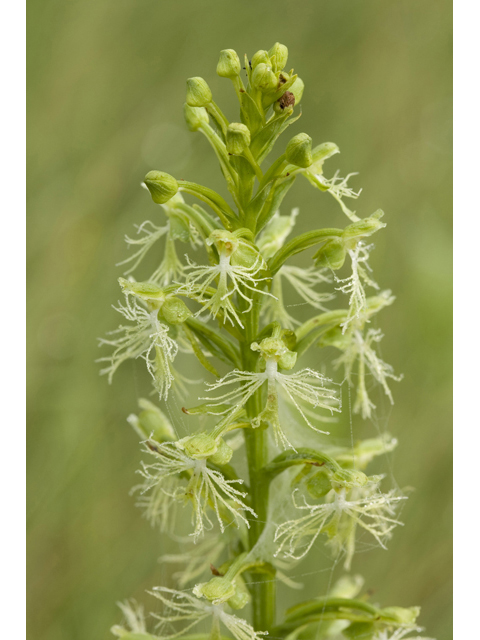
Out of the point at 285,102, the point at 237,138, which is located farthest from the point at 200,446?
the point at 285,102

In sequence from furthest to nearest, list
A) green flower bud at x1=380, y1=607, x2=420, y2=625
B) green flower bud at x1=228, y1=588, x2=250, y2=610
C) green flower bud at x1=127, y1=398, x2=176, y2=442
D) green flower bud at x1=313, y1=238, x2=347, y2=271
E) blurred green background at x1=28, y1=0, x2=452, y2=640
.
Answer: blurred green background at x1=28, y1=0, x2=452, y2=640 → green flower bud at x1=127, y1=398, x2=176, y2=442 → green flower bud at x1=380, y1=607, x2=420, y2=625 → green flower bud at x1=313, y1=238, x2=347, y2=271 → green flower bud at x1=228, y1=588, x2=250, y2=610

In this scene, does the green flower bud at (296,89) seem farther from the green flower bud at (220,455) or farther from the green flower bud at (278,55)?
the green flower bud at (220,455)

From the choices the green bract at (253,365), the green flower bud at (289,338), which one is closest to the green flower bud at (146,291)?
the green bract at (253,365)

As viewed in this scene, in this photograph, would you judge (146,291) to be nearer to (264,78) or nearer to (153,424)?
(153,424)

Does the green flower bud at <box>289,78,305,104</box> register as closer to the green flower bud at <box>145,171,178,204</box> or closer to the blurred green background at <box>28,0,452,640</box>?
the green flower bud at <box>145,171,178,204</box>

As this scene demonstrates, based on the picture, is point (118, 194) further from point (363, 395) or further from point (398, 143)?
point (363, 395)

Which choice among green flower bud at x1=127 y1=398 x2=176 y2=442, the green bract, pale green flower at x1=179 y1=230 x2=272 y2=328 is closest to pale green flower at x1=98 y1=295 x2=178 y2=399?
the green bract
